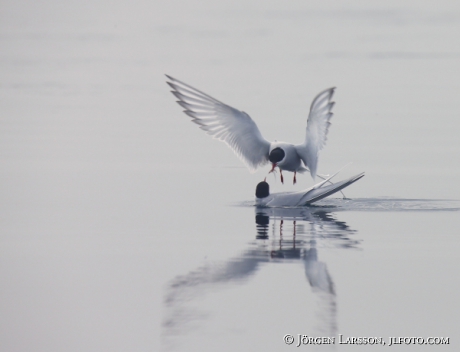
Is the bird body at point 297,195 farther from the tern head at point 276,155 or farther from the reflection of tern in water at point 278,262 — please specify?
the tern head at point 276,155

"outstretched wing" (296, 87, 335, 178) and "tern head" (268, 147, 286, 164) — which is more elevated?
"outstretched wing" (296, 87, 335, 178)

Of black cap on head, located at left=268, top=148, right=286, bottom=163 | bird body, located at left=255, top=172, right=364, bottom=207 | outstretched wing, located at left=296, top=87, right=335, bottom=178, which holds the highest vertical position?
outstretched wing, located at left=296, top=87, right=335, bottom=178

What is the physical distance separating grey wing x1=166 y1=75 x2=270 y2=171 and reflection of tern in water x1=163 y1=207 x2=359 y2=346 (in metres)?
1.53

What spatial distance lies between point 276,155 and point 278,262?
156 inches

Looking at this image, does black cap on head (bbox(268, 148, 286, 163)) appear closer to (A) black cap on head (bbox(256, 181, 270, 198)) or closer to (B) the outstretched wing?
(B) the outstretched wing

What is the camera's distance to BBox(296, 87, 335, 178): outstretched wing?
11242 mm

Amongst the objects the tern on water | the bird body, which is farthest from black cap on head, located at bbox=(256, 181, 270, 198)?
the tern on water

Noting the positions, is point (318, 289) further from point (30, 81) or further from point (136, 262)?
point (30, 81)

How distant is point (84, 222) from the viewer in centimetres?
1015

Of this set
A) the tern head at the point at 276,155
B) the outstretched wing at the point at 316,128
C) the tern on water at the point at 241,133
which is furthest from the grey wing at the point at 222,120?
the outstretched wing at the point at 316,128

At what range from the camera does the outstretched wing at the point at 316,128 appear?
11242 millimetres

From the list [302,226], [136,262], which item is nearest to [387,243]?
[302,226]

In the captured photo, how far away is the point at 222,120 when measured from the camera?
486 inches

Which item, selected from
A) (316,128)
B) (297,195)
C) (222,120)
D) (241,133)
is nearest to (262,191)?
(297,195)
